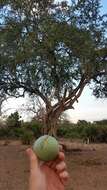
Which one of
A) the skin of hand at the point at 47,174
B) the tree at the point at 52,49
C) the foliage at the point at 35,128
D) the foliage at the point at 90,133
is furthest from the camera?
the foliage at the point at 90,133

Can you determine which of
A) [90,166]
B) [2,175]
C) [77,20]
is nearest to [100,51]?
[77,20]

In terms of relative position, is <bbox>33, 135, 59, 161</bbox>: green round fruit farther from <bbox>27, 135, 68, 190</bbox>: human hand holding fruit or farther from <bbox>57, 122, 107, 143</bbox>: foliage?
<bbox>57, 122, 107, 143</bbox>: foliage

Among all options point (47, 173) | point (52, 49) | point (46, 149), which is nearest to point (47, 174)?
point (47, 173)

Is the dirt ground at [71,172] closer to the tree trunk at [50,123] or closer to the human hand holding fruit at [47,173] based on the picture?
the tree trunk at [50,123]

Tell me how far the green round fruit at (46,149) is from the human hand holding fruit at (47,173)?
0.01m

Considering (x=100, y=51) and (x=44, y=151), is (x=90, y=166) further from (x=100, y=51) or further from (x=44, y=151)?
(x=44, y=151)

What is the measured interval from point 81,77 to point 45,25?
2872 millimetres

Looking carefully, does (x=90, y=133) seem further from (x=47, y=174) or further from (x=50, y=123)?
(x=47, y=174)

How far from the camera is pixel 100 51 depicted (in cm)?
2105

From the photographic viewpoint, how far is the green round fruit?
2.52 m

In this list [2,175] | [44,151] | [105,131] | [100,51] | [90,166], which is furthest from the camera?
[105,131]

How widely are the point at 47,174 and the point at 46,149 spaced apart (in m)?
0.14

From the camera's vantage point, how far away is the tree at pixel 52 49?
66.2 ft

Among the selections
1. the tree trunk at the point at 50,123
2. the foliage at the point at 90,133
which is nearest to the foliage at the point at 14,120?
the foliage at the point at 90,133
